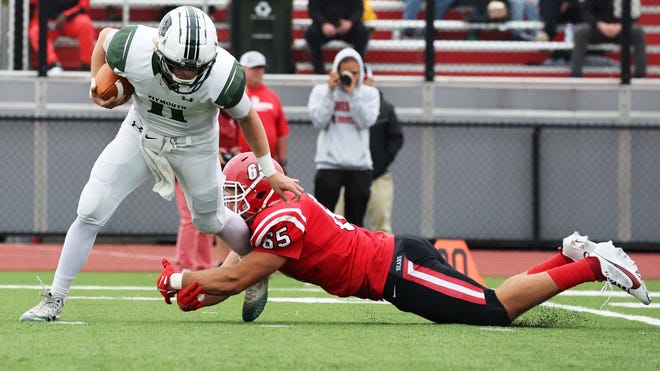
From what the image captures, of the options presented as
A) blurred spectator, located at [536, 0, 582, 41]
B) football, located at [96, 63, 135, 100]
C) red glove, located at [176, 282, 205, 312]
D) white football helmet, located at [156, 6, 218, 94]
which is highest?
blurred spectator, located at [536, 0, 582, 41]

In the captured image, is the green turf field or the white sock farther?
the white sock

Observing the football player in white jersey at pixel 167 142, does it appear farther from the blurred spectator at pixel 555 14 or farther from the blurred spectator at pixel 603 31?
the blurred spectator at pixel 555 14

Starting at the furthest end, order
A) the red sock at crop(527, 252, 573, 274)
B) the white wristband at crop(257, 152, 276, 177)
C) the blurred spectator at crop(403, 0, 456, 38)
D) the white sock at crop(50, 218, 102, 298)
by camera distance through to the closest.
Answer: the blurred spectator at crop(403, 0, 456, 38) < the red sock at crop(527, 252, 573, 274) < the white sock at crop(50, 218, 102, 298) < the white wristband at crop(257, 152, 276, 177)

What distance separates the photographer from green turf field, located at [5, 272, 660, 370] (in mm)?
4840

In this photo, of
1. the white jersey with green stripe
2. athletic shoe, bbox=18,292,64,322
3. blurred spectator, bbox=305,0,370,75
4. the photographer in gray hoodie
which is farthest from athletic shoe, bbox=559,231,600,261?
blurred spectator, bbox=305,0,370,75

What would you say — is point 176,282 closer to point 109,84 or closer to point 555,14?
point 109,84

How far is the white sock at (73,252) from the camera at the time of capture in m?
6.41

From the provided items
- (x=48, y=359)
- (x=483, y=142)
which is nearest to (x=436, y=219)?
(x=483, y=142)

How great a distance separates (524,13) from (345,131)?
570cm

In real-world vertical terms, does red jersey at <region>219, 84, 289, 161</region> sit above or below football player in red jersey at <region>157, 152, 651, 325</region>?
above

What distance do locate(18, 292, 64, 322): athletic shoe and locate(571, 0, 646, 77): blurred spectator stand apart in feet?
31.0

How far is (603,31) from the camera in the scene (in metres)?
14.5

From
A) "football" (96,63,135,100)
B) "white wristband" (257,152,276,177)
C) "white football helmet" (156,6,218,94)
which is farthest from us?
"white wristband" (257,152,276,177)

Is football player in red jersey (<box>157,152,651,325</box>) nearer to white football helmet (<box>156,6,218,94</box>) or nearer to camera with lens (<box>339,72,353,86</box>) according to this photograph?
white football helmet (<box>156,6,218,94</box>)
